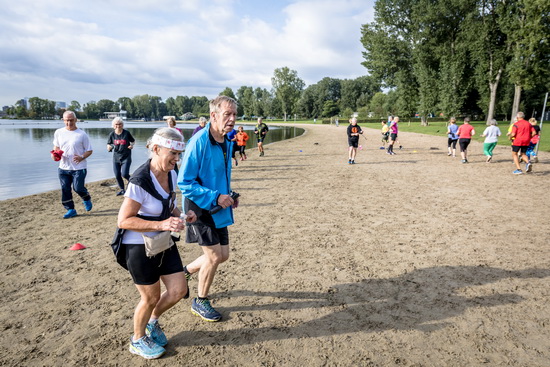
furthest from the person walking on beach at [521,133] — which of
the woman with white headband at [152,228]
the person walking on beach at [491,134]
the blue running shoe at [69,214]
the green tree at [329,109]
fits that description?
the green tree at [329,109]

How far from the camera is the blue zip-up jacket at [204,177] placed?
10.00ft

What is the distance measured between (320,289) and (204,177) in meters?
2.31

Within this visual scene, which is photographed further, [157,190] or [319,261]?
[319,261]

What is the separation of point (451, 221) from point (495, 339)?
13.1 ft

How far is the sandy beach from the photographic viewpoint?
3.12 m

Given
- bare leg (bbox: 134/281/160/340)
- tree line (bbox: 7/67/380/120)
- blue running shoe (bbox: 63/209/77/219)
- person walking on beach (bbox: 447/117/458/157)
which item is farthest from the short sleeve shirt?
tree line (bbox: 7/67/380/120)

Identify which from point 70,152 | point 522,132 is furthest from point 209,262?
point 522,132

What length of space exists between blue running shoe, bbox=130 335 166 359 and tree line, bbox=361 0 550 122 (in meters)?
42.4

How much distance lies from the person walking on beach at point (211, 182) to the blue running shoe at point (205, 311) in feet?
1.14

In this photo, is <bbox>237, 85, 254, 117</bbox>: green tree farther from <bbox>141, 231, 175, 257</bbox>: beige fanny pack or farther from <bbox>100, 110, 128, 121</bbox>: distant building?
<bbox>141, 231, 175, 257</bbox>: beige fanny pack

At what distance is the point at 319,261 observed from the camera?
5.07m

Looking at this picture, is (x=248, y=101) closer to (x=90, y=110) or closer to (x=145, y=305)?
(x=90, y=110)

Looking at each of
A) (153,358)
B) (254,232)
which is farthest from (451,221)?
(153,358)

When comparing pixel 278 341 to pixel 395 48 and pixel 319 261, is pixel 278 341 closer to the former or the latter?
pixel 319 261
